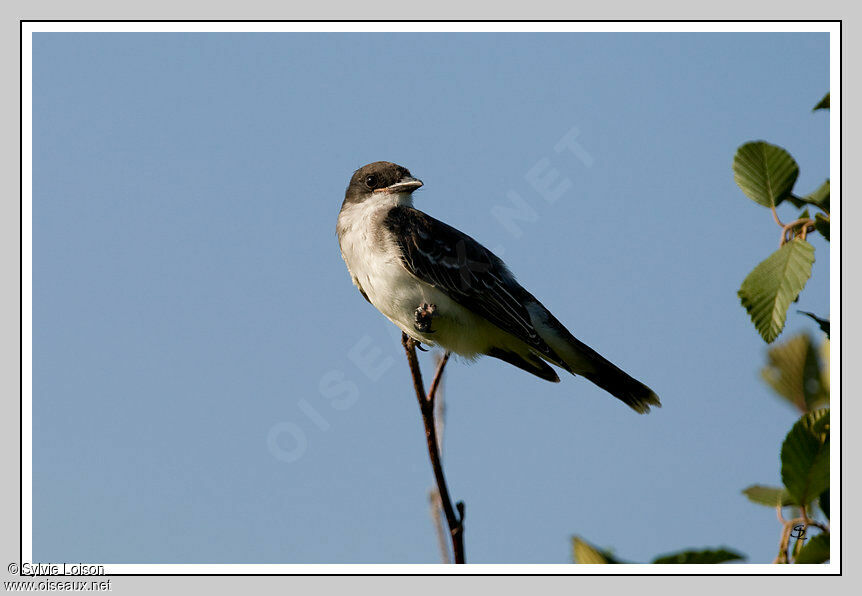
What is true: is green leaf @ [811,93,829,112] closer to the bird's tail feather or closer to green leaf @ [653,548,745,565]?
green leaf @ [653,548,745,565]

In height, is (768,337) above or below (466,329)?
below

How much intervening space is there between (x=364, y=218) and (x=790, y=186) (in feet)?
14.1

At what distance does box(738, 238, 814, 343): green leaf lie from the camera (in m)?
4.10

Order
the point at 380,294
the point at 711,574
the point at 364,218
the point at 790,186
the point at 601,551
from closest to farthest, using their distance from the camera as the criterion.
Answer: the point at 601,551
the point at 711,574
the point at 790,186
the point at 380,294
the point at 364,218

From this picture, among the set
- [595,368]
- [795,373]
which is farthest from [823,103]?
[595,368]

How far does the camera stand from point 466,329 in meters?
7.50

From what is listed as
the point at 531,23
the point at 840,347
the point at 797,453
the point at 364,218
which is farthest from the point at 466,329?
the point at 797,453

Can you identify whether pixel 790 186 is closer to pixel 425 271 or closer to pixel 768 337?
pixel 768 337

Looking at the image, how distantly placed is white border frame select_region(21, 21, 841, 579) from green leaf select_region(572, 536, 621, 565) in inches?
6.0

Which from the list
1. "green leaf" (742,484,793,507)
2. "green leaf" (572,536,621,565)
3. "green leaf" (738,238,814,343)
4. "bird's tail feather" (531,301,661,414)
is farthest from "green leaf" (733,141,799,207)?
"bird's tail feather" (531,301,661,414)

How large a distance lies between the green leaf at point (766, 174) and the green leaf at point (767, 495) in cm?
151

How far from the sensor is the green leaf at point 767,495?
12.0 feet

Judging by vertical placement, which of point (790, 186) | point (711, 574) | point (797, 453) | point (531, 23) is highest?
point (531, 23)

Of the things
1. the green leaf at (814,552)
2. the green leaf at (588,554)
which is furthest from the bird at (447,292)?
the green leaf at (814,552)
